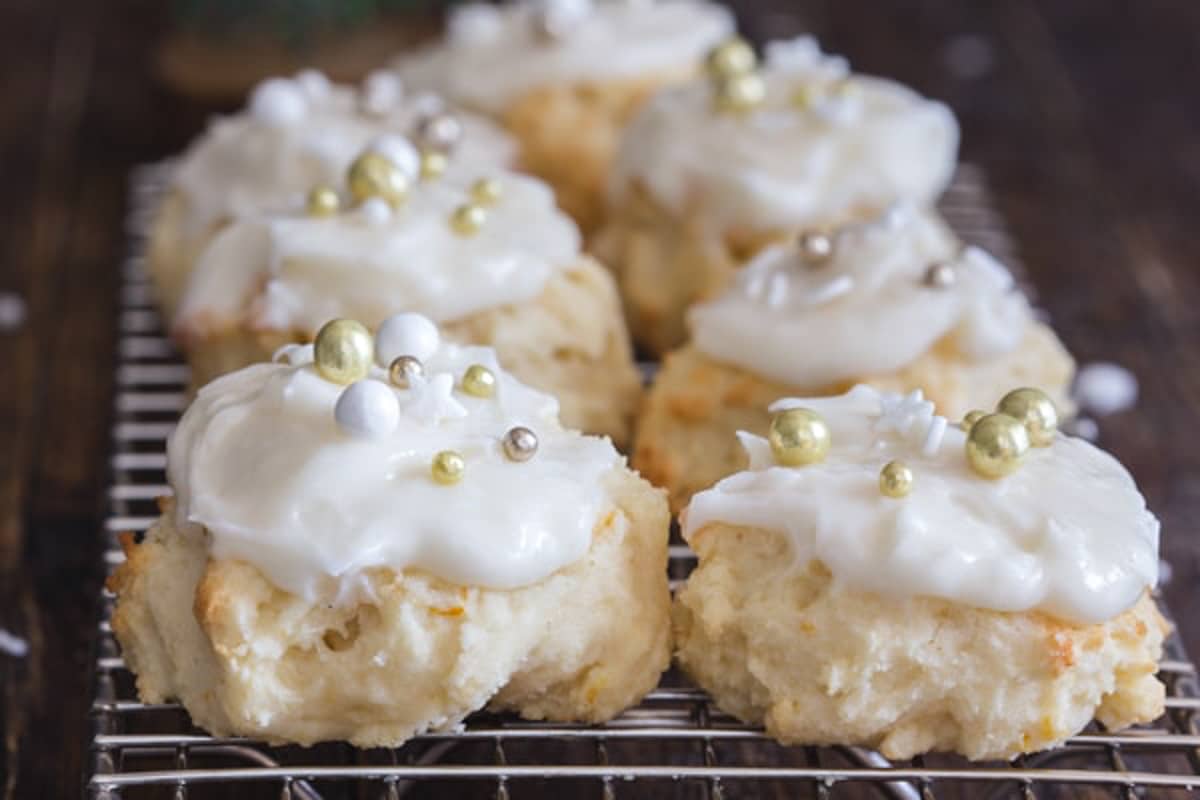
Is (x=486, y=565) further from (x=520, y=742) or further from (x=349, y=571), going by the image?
(x=520, y=742)

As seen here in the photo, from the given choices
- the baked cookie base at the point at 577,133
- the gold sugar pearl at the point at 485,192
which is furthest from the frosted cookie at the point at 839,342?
the baked cookie base at the point at 577,133

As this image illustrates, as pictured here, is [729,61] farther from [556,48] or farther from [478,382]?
[478,382]

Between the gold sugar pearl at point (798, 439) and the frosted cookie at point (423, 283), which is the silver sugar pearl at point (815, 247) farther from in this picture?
the gold sugar pearl at point (798, 439)

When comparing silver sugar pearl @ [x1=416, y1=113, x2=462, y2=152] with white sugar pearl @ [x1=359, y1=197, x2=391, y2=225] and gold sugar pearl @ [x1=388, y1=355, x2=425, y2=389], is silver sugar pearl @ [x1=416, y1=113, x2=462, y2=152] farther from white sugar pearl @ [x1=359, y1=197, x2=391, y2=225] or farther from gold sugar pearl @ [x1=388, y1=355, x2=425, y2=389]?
gold sugar pearl @ [x1=388, y1=355, x2=425, y2=389]

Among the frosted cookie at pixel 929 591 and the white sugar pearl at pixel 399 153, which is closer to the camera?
the frosted cookie at pixel 929 591

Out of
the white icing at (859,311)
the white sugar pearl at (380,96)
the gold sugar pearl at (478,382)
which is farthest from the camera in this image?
the white sugar pearl at (380,96)

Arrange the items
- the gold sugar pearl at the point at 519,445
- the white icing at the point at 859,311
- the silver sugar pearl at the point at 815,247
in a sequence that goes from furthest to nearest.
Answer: the silver sugar pearl at the point at 815,247, the white icing at the point at 859,311, the gold sugar pearl at the point at 519,445
